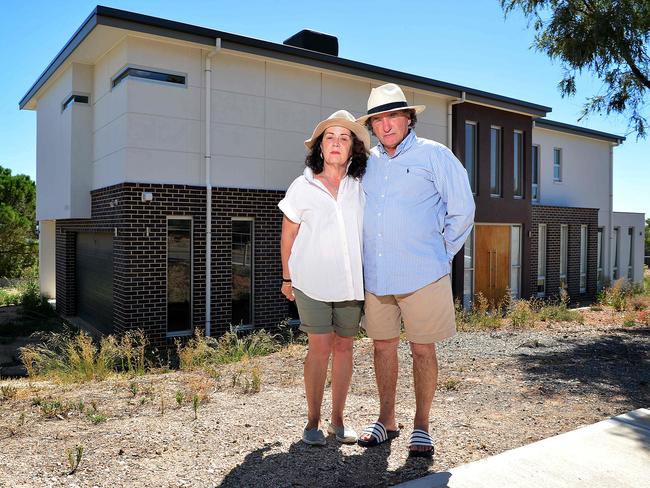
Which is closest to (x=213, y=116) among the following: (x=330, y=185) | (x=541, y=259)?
(x=330, y=185)

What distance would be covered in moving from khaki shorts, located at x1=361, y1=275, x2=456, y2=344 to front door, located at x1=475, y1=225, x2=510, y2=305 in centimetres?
1181

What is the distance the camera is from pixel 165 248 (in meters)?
10.4

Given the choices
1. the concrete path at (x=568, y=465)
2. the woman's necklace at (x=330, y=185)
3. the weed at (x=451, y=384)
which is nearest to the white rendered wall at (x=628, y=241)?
the weed at (x=451, y=384)

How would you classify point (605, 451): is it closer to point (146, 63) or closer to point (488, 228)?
point (146, 63)

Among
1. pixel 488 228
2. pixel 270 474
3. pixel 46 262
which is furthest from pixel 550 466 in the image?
pixel 46 262

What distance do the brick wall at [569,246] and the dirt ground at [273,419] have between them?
35.3 ft

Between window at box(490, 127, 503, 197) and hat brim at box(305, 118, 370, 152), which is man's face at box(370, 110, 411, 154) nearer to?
hat brim at box(305, 118, 370, 152)

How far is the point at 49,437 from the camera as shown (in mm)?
4098

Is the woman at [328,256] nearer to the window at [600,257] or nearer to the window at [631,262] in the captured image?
the window at [600,257]

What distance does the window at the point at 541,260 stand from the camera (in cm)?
1772

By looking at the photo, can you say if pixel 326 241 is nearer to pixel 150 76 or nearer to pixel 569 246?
pixel 150 76

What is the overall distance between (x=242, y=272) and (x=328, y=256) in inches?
305

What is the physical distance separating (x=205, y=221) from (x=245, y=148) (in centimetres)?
154

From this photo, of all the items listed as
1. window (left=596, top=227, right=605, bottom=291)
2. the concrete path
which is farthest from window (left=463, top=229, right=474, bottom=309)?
the concrete path
